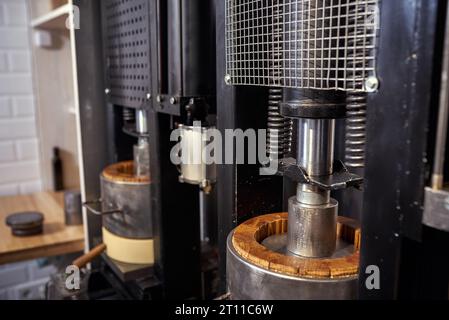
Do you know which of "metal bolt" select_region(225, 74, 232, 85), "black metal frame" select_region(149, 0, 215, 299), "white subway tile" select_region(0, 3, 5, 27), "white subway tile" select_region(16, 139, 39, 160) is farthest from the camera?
"white subway tile" select_region(16, 139, 39, 160)

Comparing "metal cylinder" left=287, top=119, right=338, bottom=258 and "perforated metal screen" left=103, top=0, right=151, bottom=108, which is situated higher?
"perforated metal screen" left=103, top=0, right=151, bottom=108

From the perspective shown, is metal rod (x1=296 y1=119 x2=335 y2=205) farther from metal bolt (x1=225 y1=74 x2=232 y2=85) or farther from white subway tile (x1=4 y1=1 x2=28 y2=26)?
white subway tile (x1=4 y1=1 x2=28 y2=26)

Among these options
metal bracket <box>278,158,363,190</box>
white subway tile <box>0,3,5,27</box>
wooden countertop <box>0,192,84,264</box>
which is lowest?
wooden countertop <box>0,192,84,264</box>

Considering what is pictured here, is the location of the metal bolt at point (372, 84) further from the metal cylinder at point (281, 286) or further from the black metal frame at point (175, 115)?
the black metal frame at point (175, 115)

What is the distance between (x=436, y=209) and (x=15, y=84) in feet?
5.80

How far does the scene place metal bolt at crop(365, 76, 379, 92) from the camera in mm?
423

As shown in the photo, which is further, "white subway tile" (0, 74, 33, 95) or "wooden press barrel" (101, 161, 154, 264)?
"white subway tile" (0, 74, 33, 95)

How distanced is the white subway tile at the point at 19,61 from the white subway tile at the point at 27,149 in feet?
0.96

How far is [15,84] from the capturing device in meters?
1.79

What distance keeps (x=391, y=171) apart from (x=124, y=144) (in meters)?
0.91

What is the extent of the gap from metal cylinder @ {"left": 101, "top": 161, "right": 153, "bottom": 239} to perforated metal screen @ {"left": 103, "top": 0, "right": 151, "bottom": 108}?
6.8 inches

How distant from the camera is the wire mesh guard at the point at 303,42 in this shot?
0.44m

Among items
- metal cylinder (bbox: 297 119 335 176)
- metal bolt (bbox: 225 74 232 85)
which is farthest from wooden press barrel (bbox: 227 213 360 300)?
metal bolt (bbox: 225 74 232 85)
